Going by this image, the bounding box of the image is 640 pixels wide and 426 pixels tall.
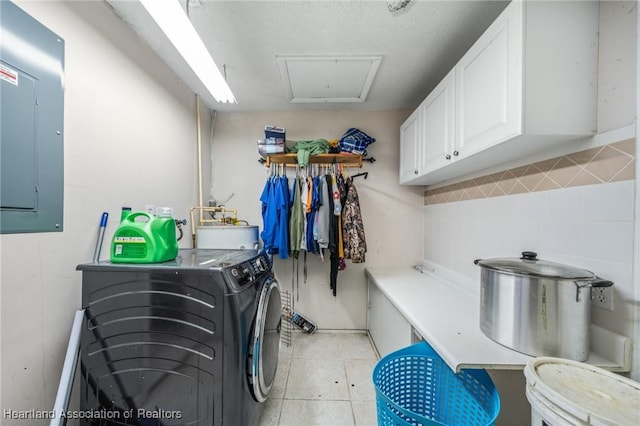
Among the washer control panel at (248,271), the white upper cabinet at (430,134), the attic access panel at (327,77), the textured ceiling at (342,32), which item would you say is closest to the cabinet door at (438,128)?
the white upper cabinet at (430,134)

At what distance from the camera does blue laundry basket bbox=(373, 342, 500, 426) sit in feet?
3.59

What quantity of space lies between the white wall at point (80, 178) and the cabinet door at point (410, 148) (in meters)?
2.09

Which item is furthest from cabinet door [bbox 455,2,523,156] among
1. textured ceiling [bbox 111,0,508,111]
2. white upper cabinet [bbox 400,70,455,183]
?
textured ceiling [bbox 111,0,508,111]

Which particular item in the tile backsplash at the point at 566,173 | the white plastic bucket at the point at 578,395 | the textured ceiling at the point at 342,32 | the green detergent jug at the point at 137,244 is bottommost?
the white plastic bucket at the point at 578,395

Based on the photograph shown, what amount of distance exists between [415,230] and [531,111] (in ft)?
6.11

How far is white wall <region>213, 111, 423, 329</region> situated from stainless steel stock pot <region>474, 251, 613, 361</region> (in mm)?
1691

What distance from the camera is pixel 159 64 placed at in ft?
6.21

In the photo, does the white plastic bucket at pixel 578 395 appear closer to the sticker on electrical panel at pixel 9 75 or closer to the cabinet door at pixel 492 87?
the cabinet door at pixel 492 87

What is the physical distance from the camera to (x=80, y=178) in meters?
1.26

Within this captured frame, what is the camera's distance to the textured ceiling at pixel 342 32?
4.60 ft

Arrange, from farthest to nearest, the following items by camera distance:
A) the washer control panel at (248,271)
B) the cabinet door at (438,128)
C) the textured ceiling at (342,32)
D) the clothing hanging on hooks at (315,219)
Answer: the clothing hanging on hooks at (315,219)
the cabinet door at (438,128)
the textured ceiling at (342,32)
the washer control panel at (248,271)

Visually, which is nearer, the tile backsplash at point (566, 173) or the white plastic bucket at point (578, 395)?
the white plastic bucket at point (578, 395)

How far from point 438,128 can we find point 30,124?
2.19m

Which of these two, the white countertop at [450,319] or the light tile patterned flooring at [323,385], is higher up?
the white countertop at [450,319]
